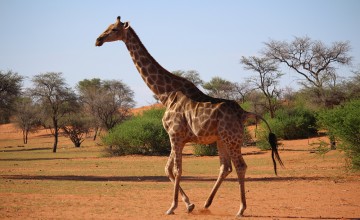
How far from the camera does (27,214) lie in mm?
10445

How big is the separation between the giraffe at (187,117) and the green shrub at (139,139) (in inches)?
907

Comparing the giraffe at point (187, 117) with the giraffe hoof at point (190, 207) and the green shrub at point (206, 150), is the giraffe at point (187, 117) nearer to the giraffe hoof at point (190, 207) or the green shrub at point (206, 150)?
the giraffe hoof at point (190, 207)

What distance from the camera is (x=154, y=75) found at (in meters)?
11.2

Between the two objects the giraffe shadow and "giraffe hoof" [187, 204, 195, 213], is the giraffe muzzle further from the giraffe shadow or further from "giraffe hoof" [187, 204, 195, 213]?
the giraffe shadow

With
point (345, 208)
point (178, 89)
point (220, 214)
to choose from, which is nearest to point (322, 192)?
point (345, 208)

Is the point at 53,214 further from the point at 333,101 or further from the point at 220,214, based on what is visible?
the point at 333,101

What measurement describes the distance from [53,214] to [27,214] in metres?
0.55

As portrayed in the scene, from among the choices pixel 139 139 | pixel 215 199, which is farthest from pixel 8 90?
pixel 215 199

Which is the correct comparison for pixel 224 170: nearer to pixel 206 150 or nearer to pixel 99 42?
pixel 99 42

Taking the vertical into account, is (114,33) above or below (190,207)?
above

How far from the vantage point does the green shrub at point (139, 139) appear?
34562mm

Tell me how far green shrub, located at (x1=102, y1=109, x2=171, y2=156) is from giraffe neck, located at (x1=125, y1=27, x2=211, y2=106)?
22962 mm

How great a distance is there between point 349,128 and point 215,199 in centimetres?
752

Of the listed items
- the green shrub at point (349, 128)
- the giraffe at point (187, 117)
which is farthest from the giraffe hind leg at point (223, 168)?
the green shrub at point (349, 128)
